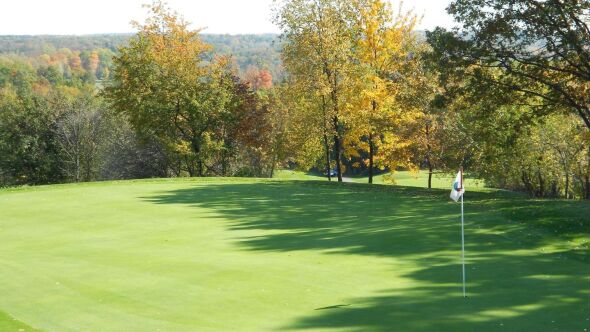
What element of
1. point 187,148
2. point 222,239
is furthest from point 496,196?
point 187,148

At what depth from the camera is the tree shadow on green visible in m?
10.7

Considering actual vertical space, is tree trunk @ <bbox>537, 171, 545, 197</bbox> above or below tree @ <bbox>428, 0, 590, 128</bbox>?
below

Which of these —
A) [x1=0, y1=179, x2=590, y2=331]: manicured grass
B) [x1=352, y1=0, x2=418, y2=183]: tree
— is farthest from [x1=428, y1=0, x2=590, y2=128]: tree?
[x1=352, y1=0, x2=418, y2=183]: tree

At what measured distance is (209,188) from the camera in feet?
106

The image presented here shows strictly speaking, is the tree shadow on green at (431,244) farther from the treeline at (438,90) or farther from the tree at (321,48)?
the tree at (321,48)

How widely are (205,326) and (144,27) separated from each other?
143ft

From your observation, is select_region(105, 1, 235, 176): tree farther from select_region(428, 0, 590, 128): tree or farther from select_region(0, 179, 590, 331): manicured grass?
select_region(428, 0, 590, 128): tree

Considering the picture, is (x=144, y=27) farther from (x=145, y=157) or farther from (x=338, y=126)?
(x=338, y=126)

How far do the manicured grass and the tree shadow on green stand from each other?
5 centimetres

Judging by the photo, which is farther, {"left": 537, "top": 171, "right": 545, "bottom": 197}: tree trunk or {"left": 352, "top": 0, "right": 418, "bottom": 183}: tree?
{"left": 537, "top": 171, "right": 545, "bottom": 197}: tree trunk

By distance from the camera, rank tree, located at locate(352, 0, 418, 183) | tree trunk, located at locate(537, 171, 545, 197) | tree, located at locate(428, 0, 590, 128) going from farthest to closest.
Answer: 1. tree trunk, located at locate(537, 171, 545, 197)
2. tree, located at locate(352, 0, 418, 183)
3. tree, located at locate(428, 0, 590, 128)

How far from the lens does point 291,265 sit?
587 inches

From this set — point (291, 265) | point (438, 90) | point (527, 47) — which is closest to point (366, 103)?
point (438, 90)

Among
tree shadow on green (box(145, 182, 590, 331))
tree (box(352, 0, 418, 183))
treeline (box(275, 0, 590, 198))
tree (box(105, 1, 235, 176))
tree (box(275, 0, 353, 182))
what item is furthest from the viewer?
tree (box(105, 1, 235, 176))
